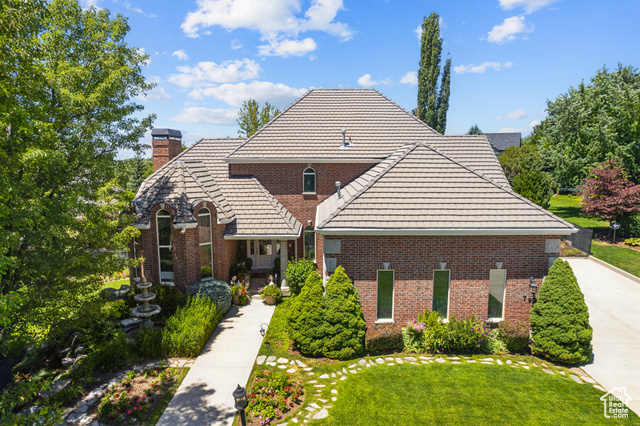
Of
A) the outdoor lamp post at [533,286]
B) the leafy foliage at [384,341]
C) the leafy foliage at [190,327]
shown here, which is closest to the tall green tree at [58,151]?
the leafy foliage at [190,327]

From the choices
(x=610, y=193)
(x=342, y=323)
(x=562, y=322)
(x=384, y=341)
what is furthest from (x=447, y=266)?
(x=610, y=193)

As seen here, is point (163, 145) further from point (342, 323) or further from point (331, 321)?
point (342, 323)

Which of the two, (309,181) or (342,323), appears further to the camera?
(309,181)

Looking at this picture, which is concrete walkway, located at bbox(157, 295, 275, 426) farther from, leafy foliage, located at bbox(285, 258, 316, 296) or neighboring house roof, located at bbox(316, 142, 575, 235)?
neighboring house roof, located at bbox(316, 142, 575, 235)

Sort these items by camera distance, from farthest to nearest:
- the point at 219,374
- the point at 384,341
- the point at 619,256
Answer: the point at 619,256
the point at 384,341
the point at 219,374

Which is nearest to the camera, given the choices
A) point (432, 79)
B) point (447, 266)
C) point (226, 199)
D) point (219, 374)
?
point (219, 374)

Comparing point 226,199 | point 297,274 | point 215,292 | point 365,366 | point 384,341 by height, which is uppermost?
point 226,199
